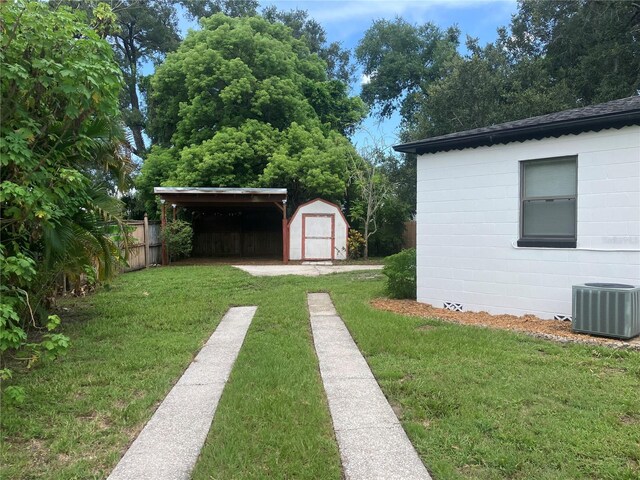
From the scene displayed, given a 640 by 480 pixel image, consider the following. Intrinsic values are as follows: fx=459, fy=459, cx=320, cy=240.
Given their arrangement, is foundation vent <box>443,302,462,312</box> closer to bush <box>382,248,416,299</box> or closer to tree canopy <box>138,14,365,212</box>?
bush <box>382,248,416,299</box>

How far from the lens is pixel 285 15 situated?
33844 millimetres

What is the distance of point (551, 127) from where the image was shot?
652 centimetres

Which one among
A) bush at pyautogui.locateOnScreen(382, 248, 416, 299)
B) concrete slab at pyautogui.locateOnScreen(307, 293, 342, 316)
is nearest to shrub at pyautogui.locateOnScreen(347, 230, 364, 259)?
concrete slab at pyautogui.locateOnScreen(307, 293, 342, 316)

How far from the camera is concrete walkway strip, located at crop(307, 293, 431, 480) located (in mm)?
2834

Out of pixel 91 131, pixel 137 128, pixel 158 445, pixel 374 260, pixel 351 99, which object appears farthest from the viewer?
pixel 137 128

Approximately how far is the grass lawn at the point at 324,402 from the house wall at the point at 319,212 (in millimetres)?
11594

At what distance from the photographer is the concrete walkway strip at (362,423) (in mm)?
2834

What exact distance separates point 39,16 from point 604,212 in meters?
6.78

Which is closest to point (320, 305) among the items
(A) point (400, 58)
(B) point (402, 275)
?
(B) point (402, 275)

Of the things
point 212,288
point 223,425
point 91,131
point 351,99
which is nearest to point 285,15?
point 351,99

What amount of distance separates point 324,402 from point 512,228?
4.62 meters

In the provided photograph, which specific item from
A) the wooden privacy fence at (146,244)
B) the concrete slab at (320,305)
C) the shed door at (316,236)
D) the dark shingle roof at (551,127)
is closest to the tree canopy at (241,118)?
the shed door at (316,236)

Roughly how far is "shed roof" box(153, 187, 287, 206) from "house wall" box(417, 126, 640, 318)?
9.75 meters

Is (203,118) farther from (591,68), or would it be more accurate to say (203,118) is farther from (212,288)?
(591,68)
